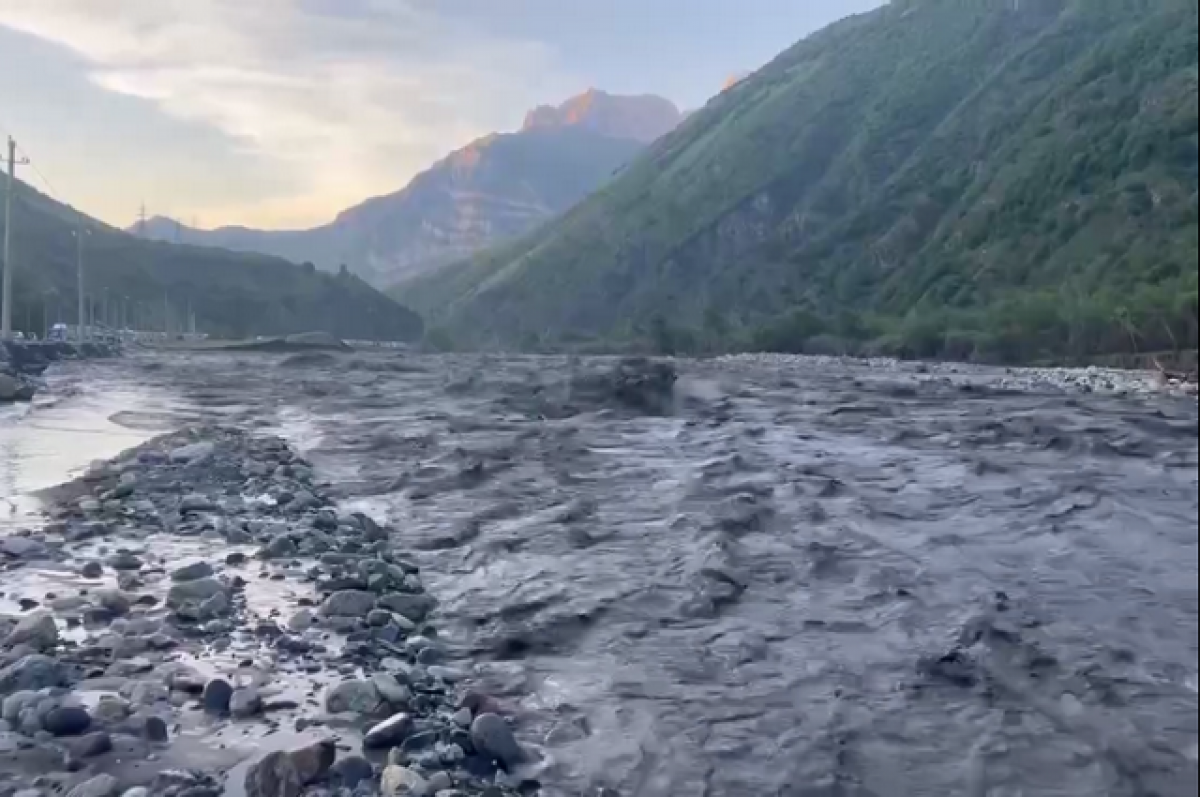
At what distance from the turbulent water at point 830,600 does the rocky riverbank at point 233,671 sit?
0.64m

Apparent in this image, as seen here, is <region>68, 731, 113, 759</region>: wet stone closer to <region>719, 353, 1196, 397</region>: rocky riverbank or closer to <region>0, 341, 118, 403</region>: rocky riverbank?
<region>719, 353, 1196, 397</region>: rocky riverbank

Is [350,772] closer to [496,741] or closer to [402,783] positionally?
[402,783]

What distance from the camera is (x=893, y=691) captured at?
9.12 metres

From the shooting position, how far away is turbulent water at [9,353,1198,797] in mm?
7355

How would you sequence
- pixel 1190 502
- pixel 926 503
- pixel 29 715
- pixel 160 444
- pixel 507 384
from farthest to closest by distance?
1. pixel 507 384
2. pixel 160 444
3. pixel 926 503
4. pixel 29 715
5. pixel 1190 502

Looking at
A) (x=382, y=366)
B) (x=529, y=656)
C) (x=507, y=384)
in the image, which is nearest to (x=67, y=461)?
(x=529, y=656)

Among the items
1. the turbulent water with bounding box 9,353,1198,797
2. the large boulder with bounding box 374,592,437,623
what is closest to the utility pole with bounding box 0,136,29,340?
the turbulent water with bounding box 9,353,1198,797

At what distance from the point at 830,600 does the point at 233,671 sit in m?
6.32

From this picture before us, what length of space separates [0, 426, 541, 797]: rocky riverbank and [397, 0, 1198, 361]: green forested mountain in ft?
16.3

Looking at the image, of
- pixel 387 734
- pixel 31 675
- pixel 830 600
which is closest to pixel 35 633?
pixel 31 675

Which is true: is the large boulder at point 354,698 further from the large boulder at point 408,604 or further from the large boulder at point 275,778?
the large boulder at point 408,604

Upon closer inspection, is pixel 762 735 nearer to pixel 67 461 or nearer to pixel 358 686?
pixel 358 686

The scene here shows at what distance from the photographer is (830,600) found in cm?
1212

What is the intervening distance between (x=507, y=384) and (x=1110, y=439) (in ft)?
140
